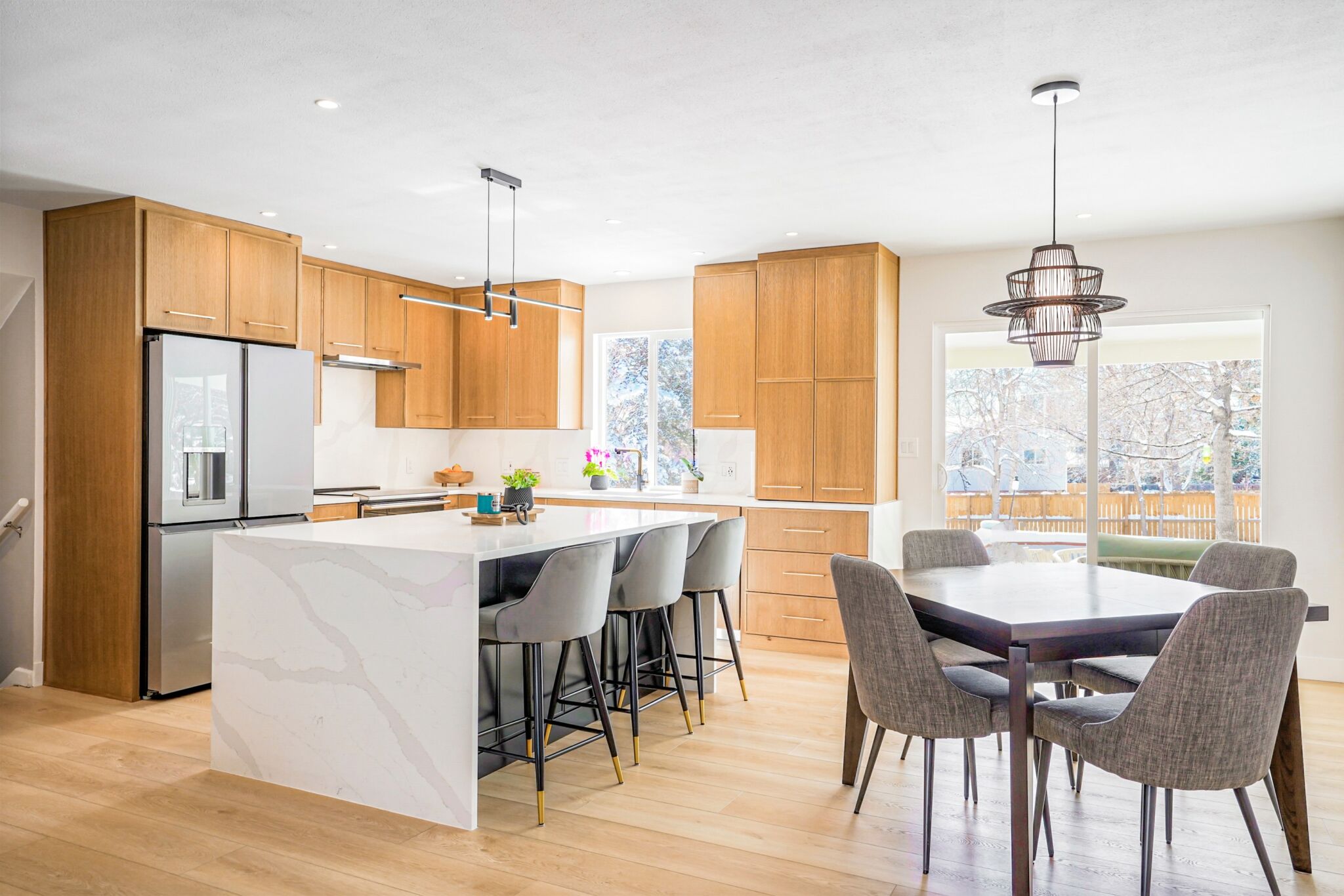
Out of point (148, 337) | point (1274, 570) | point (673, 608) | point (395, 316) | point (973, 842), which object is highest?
point (395, 316)

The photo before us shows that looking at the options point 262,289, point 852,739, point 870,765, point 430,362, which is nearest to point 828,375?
point 852,739

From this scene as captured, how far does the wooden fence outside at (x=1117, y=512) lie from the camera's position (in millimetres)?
4848

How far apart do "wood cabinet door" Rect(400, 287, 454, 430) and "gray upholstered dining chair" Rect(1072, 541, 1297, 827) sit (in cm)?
475

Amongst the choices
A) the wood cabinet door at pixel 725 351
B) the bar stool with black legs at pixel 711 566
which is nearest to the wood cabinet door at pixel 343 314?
the wood cabinet door at pixel 725 351

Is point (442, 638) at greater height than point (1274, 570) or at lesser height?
lesser

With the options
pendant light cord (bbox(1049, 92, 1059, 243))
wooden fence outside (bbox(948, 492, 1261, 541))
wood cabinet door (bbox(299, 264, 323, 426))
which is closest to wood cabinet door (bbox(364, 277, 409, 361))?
wood cabinet door (bbox(299, 264, 323, 426))

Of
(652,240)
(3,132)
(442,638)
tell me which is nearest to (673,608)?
(442,638)

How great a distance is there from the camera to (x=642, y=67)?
9.02 ft

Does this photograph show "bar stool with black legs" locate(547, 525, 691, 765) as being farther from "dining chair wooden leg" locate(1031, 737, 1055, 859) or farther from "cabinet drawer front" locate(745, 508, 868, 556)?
"cabinet drawer front" locate(745, 508, 868, 556)

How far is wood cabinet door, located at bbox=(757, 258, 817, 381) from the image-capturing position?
5.36 meters

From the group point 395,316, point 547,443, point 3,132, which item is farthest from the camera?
point 547,443

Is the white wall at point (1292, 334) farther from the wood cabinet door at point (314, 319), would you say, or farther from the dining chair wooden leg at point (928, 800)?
the wood cabinet door at point (314, 319)

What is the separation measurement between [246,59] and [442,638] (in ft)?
6.18

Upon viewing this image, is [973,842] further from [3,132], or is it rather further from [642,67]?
[3,132]
